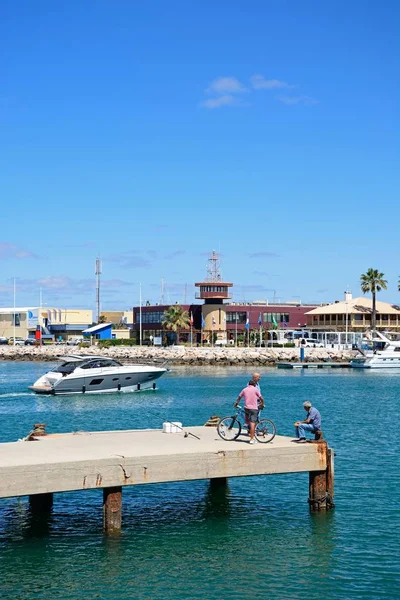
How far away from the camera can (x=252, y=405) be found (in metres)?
24.2

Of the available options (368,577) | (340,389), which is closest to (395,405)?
(340,389)

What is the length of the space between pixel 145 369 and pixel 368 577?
153 feet

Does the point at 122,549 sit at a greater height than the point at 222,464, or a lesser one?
lesser

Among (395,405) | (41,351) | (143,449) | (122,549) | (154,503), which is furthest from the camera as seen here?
(41,351)

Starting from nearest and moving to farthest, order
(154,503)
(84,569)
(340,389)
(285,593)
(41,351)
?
(285,593) < (84,569) < (154,503) < (340,389) < (41,351)

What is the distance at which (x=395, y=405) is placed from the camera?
193 ft

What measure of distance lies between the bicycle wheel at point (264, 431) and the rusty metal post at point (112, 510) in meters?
4.53

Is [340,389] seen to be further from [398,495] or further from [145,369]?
[398,495]

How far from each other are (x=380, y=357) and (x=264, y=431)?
83008 millimetres

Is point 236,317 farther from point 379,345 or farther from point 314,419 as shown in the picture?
point 314,419

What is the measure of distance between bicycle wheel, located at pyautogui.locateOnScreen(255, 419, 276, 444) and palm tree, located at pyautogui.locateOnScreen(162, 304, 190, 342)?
113445 millimetres

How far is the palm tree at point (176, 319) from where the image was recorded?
138250mm

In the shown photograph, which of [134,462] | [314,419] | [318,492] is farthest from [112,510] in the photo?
[314,419]

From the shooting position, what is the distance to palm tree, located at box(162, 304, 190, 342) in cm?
13825
